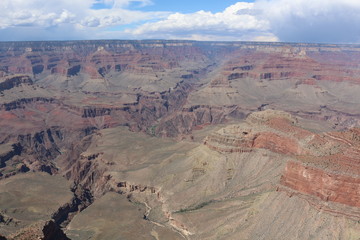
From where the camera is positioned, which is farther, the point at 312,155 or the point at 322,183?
the point at 312,155

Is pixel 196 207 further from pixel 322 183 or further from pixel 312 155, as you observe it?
pixel 322 183

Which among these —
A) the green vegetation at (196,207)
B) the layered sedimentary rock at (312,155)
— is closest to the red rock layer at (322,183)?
the layered sedimentary rock at (312,155)

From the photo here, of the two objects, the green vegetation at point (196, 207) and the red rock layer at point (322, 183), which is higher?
the red rock layer at point (322, 183)

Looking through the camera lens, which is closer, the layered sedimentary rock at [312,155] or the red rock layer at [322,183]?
the red rock layer at [322,183]

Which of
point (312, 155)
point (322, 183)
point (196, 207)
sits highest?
point (312, 155)

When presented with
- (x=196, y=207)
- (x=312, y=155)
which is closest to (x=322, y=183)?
(x=312, y=155)

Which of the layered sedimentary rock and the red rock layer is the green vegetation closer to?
the layered sedimentary rock

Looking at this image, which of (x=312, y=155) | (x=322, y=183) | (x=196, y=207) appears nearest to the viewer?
(x=322, y=183)

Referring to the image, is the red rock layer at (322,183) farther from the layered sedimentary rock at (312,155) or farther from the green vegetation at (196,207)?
the green vegetation at (196,207)

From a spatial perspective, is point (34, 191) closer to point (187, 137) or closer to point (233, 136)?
point (233, 136)

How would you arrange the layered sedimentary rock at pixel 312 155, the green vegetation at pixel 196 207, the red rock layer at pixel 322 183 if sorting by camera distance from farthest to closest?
the green vegetation at pixel 196 207
the layered sedimentary rock at pixel 312 155
the red rock layer at pixel 322 183

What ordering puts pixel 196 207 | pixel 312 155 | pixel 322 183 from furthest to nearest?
pixel 196 207 < pixel 312 155 < pixel 322 183
